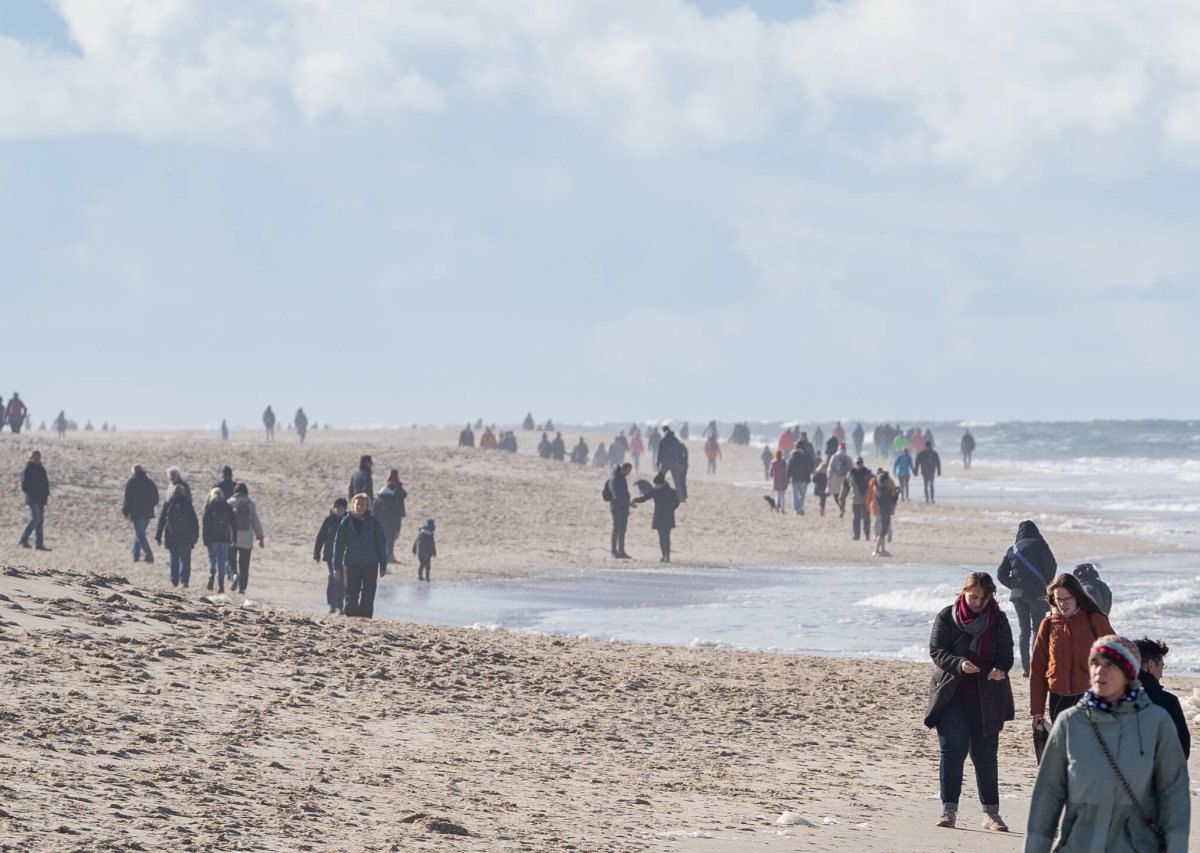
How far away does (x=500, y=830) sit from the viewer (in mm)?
8969

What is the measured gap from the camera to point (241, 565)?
72.4 feet

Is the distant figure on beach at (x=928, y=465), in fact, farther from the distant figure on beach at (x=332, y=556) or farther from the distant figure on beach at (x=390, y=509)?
the distant figure on beach at (x=332, y=556)

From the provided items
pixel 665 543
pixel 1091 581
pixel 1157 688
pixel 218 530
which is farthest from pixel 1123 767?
pixel 665 543

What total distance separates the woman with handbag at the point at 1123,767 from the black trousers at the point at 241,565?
17.2 m

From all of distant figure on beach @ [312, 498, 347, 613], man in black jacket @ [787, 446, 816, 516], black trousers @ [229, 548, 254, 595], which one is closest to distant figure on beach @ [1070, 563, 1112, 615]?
distant figure on beach @ [312, 498, 347, 613]

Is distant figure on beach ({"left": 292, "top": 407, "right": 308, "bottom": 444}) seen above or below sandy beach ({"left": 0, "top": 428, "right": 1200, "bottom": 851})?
above

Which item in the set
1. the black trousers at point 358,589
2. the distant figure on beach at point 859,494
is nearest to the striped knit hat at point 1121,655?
the black trousers at point 358,589

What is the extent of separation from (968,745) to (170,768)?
14.5 ft

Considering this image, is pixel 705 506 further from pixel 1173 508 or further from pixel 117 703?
pixel 117 703

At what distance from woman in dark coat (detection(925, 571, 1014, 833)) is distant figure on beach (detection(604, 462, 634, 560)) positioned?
20.0 meters

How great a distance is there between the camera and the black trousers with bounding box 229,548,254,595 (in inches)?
869

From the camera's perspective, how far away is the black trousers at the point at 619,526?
3045 cm

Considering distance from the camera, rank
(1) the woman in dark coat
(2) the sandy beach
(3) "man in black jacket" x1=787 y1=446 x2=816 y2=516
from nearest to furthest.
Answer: (2) the sandy beach → (1) the woman in dark coat → (3) "man in black jacket" x1=787 y1=446 x2=816 y2=516

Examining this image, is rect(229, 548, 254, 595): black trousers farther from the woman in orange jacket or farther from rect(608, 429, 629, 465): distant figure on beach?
rect(608, 429, 629, 465): distant figure on beach
